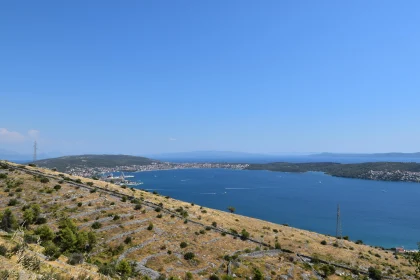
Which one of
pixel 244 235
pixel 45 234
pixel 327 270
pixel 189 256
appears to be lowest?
pixel 327 270

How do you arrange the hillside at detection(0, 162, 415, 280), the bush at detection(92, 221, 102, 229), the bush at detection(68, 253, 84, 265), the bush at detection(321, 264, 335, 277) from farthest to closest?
the bush at detection(321, 264, 335, 277), the bush at detection(92, 221, 102, 229), the hillside at detection(0, 162, 415, 280), the bush at detection(68, 253, 84, 265)

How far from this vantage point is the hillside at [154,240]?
89.1 feet

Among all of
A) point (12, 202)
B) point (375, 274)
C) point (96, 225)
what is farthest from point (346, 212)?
point (12, 202)

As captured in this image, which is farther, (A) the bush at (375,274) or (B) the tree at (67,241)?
(A) the bush at (375,274)

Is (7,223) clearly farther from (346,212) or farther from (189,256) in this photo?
(346,212)

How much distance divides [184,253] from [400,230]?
5191 inches

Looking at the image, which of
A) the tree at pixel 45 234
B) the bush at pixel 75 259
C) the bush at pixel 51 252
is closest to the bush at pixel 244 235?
the bush at pixel 75 259

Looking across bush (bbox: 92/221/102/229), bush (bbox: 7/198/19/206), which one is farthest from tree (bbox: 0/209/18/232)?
bush (bbox: 7/198/19/206)

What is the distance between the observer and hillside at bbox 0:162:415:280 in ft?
89.1

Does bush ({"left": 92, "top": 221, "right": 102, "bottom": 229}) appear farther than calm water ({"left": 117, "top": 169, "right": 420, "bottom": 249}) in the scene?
No

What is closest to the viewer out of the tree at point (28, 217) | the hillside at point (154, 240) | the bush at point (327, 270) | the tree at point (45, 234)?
the tree at point (45, 234)

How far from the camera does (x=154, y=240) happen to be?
35469mm

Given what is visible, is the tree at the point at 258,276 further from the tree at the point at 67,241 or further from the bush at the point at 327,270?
the tree at the point at 67,241

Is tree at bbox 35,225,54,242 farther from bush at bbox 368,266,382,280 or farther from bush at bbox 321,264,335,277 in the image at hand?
bush at bbox 368,266,382,280
